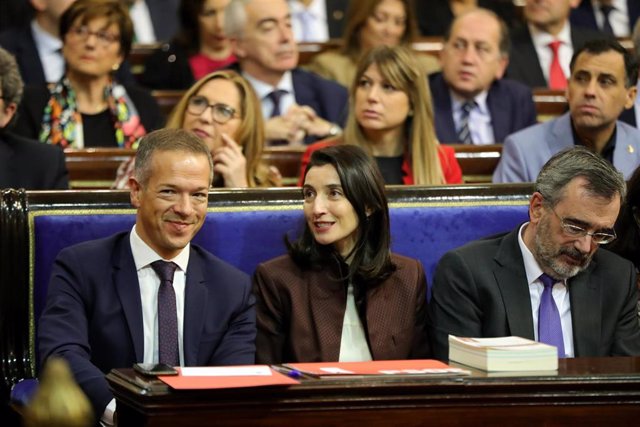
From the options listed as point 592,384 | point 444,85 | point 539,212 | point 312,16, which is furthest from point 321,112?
point 592,384

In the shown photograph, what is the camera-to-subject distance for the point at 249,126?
14.4ft

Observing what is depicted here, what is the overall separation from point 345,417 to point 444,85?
10.5ft

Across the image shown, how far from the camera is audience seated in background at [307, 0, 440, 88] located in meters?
5.96

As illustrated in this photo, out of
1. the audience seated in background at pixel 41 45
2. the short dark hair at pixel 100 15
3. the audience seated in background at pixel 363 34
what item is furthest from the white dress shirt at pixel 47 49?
the audience seated in background at pixel 363 34

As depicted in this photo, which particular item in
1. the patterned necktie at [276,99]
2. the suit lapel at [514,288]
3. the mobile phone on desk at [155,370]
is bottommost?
the mobile phone on desk at [155,370]

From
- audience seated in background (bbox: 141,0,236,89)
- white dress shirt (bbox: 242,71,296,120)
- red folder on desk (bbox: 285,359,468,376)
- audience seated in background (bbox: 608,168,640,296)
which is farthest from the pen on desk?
audience seated in background (bbox: 141,0,236,89)

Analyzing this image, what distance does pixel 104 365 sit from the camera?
316 cm

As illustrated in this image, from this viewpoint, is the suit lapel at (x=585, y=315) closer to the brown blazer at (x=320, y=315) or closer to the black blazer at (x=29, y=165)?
the brown blazer at (x=320, y=315)

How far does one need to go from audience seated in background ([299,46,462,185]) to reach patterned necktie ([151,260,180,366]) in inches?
52.3

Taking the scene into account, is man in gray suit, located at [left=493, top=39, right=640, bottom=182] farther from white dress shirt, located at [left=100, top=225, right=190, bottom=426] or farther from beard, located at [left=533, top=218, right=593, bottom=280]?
white dress shirt, located at [left=100, top=225, right=190, bottom=426]

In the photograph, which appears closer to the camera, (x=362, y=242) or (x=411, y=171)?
(x=362, y=242)

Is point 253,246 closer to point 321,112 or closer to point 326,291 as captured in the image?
point 326,291

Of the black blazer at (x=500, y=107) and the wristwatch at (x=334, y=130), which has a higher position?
the black blazer at (x=500, y=107)

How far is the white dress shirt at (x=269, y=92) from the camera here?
5.45m
